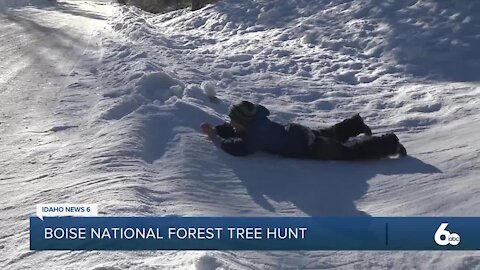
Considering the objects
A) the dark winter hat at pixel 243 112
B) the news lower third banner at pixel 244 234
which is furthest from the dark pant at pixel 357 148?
the news lower third banner at pixel 244 234

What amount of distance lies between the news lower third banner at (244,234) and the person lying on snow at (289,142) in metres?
1.51

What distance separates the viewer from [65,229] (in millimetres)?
4695

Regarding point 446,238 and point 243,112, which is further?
point 243,112

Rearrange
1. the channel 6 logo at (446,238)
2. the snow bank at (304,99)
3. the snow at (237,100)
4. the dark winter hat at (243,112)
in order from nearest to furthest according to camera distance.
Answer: the channel 6 logo at (446,238) < the snow at (237,100) < the snow bank at (304,99) < the dark winter hat at (243,112)

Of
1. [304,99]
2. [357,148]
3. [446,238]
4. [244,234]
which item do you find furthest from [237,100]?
[446,238]

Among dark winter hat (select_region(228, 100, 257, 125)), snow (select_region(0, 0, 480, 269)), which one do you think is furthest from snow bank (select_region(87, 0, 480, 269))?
dark winter hat (select_region(228, 100, 257, 125))

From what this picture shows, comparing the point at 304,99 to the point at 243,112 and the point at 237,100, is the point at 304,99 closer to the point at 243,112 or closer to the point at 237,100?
the point at 237,100

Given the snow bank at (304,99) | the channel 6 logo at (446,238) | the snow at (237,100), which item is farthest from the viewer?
the snow bank at (304,99)

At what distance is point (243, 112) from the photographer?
6520mm

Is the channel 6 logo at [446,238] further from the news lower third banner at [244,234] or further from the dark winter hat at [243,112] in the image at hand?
the dark winter hat at [243,112]

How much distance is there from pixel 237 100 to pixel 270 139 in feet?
7.46

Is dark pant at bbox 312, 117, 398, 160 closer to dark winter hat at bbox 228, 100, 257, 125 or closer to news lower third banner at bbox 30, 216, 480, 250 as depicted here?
dark winter hat at bbox 228, 100, 257, 125

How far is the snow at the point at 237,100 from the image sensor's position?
5348mm

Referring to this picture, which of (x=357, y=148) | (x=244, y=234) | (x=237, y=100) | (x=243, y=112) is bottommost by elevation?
(x=244, y=234)
